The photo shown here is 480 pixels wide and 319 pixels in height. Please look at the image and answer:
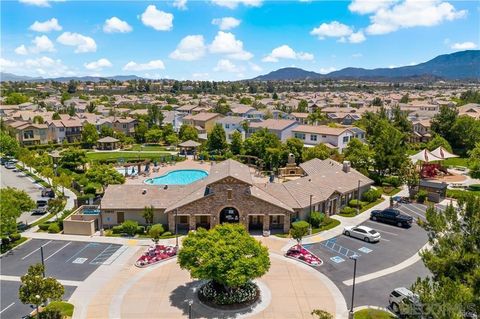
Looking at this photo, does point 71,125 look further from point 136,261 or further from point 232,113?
point 136,261

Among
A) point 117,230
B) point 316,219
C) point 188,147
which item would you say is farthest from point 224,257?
point 188,147

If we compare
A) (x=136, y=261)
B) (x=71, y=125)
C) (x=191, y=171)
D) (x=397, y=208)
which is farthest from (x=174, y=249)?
(x=71, y=125)

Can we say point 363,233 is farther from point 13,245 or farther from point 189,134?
point 189,134

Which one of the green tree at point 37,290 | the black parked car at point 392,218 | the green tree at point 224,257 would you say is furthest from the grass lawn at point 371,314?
the green tree at point 37,290

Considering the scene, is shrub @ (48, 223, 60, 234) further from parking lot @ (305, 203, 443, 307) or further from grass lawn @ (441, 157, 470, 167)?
grass lawn @ (441, 157, 470, 167)

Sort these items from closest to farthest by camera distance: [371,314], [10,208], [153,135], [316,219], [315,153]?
[371,314]
[10,208]
[316,219]
[315,153]
[153,135]
